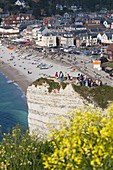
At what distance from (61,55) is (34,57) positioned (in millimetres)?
4314

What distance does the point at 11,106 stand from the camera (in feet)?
127

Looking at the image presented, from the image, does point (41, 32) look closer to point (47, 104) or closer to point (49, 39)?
point (49, 39)

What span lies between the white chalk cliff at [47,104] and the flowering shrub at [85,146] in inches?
332

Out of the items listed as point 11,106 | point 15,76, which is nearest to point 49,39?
point 15,76

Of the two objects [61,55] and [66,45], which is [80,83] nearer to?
[61,55]

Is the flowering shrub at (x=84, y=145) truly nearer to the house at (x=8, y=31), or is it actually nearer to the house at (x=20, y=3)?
the house at (x=8, y=31)

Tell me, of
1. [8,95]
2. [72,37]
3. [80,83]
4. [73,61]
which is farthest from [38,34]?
[80,83]

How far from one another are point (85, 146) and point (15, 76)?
45.0 metres

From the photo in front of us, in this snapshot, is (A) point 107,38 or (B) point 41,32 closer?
(A) point 107,38

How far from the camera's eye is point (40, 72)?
52.2 m

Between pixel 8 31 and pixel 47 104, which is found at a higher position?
pixel 47 104

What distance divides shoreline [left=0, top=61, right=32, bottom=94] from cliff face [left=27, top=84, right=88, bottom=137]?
25.5m

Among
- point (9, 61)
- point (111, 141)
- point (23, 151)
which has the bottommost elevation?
point (9, 61)

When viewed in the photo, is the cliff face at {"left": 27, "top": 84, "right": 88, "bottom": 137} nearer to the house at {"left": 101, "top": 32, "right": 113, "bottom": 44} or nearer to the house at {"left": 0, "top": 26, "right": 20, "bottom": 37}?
the house at {"left": 101, "top": 32, "right": 113, "bottom": 44}
